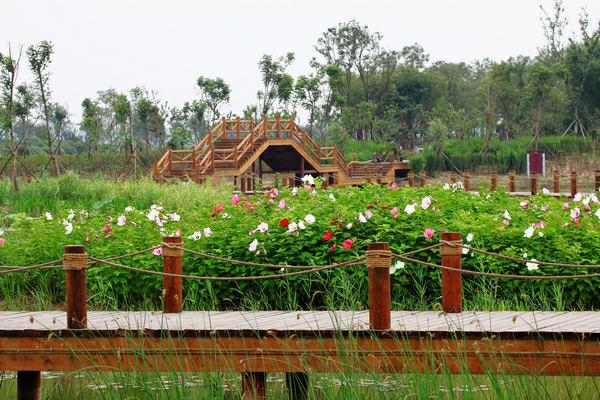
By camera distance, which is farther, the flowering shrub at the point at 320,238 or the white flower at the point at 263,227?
the white flower at the point at 263,227

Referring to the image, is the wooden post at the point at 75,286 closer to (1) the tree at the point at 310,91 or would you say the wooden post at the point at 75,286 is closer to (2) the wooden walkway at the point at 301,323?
(2) the wooden walkway at the point at 301,323

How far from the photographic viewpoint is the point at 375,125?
5581 centimetres

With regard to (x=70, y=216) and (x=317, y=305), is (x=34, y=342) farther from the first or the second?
(x=70, y=216)

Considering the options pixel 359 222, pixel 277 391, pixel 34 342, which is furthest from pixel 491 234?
pixel 34 342

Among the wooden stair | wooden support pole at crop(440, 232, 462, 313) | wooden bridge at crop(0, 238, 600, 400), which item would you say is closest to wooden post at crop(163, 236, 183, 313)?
wooden bridge at crop(0, 238, 600, 400)

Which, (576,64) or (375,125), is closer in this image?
(576,64)

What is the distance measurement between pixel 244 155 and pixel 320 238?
21631mm

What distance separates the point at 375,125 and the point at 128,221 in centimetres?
4399

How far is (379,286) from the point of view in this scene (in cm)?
702

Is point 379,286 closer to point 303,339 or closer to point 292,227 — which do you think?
point 303,339

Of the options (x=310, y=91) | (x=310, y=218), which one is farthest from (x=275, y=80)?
(x=310, y=218)

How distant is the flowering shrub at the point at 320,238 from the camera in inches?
397

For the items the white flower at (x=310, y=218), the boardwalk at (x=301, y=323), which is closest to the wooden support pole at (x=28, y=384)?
the boardwalk at (x=301, y=323)

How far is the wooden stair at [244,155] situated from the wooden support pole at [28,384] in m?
19.2
